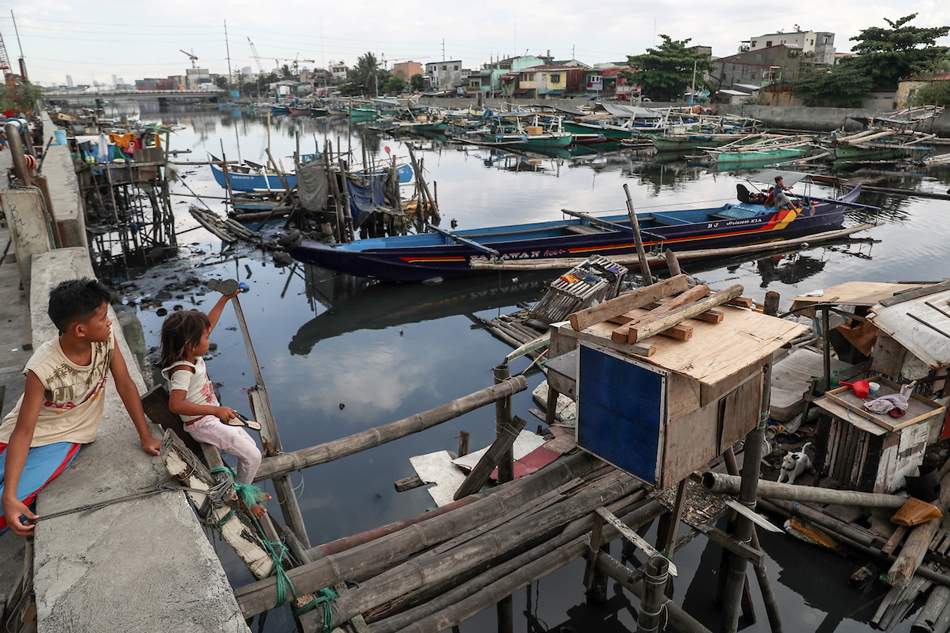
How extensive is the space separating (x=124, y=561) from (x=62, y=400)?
1043 mm

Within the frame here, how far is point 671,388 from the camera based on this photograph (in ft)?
10.3

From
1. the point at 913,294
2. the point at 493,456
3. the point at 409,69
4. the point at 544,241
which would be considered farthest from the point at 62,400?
the point at 409,69

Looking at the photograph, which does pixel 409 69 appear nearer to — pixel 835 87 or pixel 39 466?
pixel 835 87

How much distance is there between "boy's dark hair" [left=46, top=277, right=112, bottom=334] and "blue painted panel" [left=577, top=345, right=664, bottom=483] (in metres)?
2.66

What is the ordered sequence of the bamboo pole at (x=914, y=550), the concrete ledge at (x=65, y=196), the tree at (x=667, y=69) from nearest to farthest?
1. the bamboo pole at (x=914, y=550)
2. the concrete ledge at (x=65, y=196)
3. the tree at (x=667, y=69)

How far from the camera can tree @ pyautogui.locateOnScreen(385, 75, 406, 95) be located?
82.5 m

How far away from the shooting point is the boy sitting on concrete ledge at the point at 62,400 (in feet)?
8.62

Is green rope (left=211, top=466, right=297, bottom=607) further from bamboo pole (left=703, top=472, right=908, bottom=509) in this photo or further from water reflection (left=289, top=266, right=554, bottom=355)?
water reflection (left=289, top=266, right=554, bottom=355)

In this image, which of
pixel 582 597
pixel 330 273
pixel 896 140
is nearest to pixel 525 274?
pixel 330 273

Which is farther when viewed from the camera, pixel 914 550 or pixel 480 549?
pixel 914 550

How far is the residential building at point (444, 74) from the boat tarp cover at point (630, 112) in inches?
1772

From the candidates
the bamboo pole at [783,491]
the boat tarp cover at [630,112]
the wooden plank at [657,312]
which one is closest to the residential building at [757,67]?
the boat tarp cover at [630,112]

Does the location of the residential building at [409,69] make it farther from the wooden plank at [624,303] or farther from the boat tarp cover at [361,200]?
the wooden plank at [624,303]

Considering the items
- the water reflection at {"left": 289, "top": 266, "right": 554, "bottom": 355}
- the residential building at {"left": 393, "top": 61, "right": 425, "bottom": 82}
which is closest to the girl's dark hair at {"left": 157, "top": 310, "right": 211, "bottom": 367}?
the water reflection at {"left": 289, "top": 266, "right": 554, "bottom": 355}
